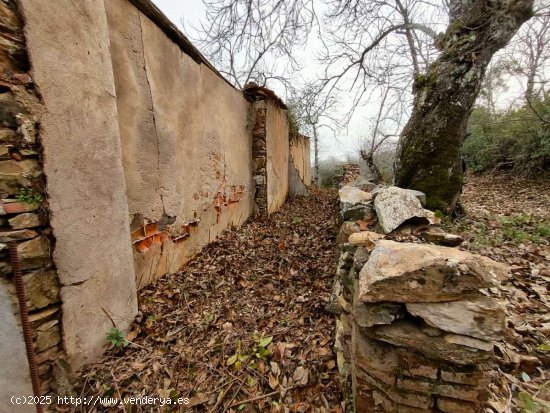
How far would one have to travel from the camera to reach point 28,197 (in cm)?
142

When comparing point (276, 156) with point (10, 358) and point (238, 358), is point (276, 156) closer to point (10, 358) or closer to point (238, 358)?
point (238, 358)

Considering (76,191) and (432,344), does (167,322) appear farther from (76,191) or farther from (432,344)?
(432,344)

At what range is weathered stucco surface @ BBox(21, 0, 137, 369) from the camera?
4.78ft

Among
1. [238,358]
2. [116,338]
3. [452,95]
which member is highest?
[452,95]

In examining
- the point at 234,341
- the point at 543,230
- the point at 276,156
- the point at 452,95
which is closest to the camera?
the point at 234,341

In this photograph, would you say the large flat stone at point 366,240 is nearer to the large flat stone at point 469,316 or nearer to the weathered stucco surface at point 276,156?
the large flat stone at point 469,316

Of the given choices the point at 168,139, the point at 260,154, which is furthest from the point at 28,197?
the point at 260,154

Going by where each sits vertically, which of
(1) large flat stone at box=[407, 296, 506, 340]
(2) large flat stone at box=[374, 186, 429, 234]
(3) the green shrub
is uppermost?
(3) the green shrub

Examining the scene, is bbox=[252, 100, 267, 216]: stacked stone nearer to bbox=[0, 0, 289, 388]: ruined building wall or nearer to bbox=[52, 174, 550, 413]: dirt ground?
bbox=[52, 174, 550, 413]: dirt ground

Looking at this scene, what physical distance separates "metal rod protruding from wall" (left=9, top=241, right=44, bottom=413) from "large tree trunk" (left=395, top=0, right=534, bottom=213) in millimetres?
4301

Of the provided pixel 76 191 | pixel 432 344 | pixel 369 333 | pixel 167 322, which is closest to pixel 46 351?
pixel 167 322

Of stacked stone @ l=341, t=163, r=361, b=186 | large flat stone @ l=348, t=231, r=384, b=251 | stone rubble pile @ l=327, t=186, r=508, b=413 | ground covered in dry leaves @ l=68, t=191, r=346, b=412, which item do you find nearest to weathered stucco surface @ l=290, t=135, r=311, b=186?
stacked stone @ l=341, t=163, r=361, b=186

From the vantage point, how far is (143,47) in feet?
7.64

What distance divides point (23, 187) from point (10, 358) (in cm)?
96
